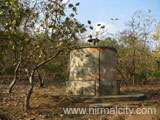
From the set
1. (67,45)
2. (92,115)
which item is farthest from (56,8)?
(92,115)

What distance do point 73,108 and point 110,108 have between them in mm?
1626

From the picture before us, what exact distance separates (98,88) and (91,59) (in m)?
1.70

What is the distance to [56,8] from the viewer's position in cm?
822

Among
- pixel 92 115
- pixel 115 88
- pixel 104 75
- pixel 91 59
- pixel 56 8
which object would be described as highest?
pixel 56 8

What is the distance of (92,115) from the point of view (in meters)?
7.56

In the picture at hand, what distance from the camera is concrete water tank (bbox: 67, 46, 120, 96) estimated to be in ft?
35.4

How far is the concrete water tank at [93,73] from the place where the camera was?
10.8m

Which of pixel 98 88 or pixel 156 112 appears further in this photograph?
pixel 98 88

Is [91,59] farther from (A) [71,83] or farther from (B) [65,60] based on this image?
(B) [65,60]

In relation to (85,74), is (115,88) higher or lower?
lower

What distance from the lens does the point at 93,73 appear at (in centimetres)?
1088

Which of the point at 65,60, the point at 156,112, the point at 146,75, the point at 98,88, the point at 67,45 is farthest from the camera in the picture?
the point at 65,60

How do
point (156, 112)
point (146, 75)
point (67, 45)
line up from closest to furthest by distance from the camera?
point (156, 112) < point (67, 45) < point (146, 75)

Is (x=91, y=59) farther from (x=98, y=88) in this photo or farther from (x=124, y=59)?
(x=124, y=59)
